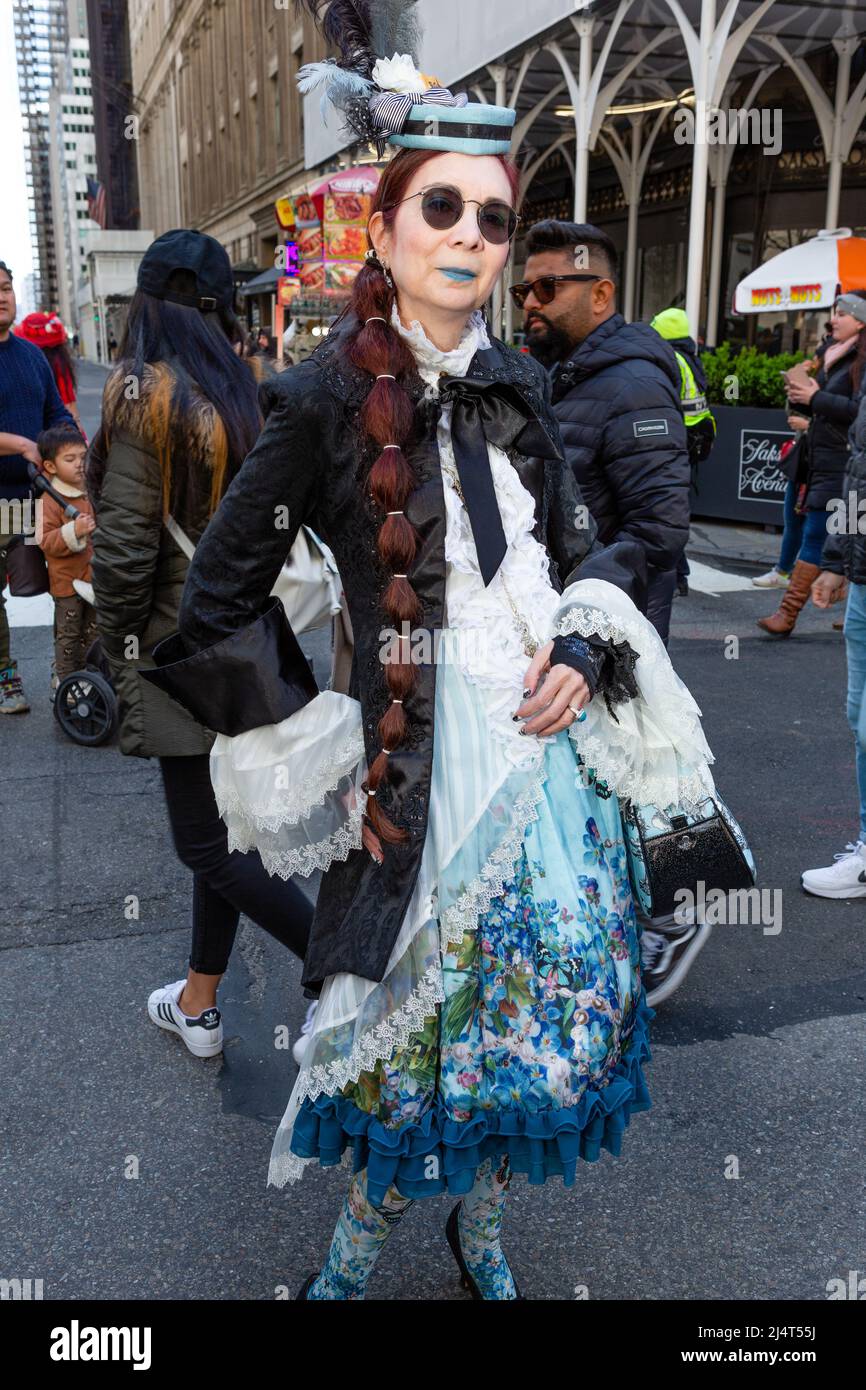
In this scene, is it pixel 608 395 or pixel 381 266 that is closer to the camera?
pixel 381 266

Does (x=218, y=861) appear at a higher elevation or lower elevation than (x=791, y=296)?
lower

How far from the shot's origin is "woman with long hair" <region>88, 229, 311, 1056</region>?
8.98 ft

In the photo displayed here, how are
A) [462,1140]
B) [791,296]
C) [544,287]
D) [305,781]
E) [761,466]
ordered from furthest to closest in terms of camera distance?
[791,296] < [761,466] < [544,287] < [305,781] < [462,1140]

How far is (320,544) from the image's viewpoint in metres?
2.38

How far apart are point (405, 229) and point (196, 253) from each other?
1152 mm

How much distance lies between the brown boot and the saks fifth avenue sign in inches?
141

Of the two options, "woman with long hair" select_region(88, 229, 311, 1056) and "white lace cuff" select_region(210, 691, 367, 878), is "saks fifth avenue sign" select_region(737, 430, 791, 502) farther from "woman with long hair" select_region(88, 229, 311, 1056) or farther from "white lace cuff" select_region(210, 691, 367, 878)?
"white lace cuff" select_region(210, 691, 367, 878)

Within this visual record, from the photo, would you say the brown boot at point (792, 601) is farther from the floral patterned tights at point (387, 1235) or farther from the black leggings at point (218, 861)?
the floral patterned tights at point (387, 1235)

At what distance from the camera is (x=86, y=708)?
5.50m

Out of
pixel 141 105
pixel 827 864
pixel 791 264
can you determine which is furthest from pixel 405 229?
pixel 141 105

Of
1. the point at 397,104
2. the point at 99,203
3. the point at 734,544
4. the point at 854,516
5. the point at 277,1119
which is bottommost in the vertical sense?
the point at 277,1119

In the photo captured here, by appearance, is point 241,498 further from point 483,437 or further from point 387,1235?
point 387,1235

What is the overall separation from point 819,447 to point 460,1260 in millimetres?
5815

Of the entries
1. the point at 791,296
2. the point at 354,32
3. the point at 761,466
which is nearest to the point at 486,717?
the point at 354,32
